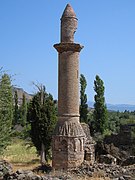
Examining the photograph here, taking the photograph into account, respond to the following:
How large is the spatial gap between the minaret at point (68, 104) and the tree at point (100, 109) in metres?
20.6

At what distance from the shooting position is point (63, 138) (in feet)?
54.0

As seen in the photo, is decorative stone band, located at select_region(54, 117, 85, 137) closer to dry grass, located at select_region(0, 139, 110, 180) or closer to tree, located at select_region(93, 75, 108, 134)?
dry grass, located at select_region(0, 139, 110, 180)

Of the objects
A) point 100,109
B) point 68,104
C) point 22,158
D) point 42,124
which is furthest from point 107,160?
point 100,109

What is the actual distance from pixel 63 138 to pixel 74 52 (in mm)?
4727

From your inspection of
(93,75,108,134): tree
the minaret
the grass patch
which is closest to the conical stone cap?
the minaret

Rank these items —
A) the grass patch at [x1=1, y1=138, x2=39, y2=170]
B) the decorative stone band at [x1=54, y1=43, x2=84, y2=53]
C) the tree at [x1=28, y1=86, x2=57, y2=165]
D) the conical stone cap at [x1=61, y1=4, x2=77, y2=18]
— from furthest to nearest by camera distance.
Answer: the tree at [x1=28, y1=86, x2=57, y2=165] < the grass patch at [x1=1, y1=138, x2=39, y2=170] < the conical stone cap at [x1=61, y1=4, x2=77, y2=18] < the decorative stone band at [x1=54, y1=43, x2=84, y2=53]

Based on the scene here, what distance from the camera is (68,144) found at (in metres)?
16.4

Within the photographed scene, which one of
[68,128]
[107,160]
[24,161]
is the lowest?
[24,161]

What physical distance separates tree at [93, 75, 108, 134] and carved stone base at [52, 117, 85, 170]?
20.7 m

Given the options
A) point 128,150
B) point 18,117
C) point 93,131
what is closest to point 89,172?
point 128,150

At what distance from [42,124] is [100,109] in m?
16.0

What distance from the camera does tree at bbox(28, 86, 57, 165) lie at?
937 inches

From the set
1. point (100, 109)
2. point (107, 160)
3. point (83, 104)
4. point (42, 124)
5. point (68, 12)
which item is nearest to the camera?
point (68, 12)

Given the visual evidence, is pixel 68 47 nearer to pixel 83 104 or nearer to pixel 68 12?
pixel 68 12
